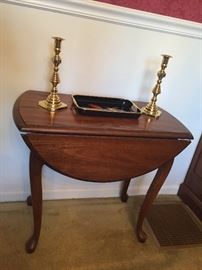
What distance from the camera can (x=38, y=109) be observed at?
1.19 meters

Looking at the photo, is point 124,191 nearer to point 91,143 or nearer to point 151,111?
point 151,111

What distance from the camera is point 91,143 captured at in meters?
1.13

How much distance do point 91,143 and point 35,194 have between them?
1.26 feet

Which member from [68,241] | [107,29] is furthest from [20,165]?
[107,29]

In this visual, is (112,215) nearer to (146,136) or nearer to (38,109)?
(146,136)

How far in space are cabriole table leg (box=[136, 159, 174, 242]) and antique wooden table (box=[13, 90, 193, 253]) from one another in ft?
0.14

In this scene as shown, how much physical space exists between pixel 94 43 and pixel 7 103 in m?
0.57

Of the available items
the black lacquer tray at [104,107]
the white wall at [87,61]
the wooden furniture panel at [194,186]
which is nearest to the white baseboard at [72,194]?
the white wall at [87,61]

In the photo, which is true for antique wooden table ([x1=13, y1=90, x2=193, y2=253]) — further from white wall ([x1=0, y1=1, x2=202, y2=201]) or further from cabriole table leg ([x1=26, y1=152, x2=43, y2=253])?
white wall ([x1=0, y1=1, x2=202, y2=201])

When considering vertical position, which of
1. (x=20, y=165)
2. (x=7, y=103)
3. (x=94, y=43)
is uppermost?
(x=94, y=43)

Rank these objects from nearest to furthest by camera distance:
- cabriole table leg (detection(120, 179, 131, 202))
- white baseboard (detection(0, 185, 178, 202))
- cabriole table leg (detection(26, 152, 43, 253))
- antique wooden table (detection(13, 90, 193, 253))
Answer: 1. antique wooden table (detection(13, 90, 193, 253))
2. cabriole table leg (detection(26, 152, 43, 253))
3. white baseboard (detection(0, 185, 178, 202))
4. cabriole table leg (detection(120, 179, 131, 202))

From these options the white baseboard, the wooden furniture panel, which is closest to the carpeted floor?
the white baseboard

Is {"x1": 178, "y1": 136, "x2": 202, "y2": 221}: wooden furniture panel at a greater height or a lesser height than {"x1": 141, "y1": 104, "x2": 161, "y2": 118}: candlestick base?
lesser

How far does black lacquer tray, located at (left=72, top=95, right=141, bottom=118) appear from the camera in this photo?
4.06ft
